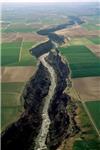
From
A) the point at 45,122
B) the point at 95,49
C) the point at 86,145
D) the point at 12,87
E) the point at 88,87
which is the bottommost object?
the point at 45,122

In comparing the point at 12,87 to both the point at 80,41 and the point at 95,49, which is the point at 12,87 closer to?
the point at 95,49

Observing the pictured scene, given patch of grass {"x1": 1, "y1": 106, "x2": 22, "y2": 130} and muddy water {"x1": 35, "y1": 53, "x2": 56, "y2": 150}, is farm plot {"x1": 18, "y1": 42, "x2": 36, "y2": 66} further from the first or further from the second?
patch of grass {"x1": 1, "y1": 106, "x2": 22, "y2": 130}

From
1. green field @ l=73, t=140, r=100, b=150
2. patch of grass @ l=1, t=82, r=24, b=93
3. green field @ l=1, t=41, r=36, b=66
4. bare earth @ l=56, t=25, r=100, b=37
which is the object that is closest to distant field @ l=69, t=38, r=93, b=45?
bare earth @ l=56, t=25, r=100, b=37

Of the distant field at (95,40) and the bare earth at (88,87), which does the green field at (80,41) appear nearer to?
the distant field at (95,40)

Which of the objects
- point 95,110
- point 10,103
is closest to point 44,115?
point 10,103

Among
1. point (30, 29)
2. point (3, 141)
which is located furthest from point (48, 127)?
point (30, 29)

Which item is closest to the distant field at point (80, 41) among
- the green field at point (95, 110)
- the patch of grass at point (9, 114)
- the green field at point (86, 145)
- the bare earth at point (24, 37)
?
the bare earth at point (24, 37)
